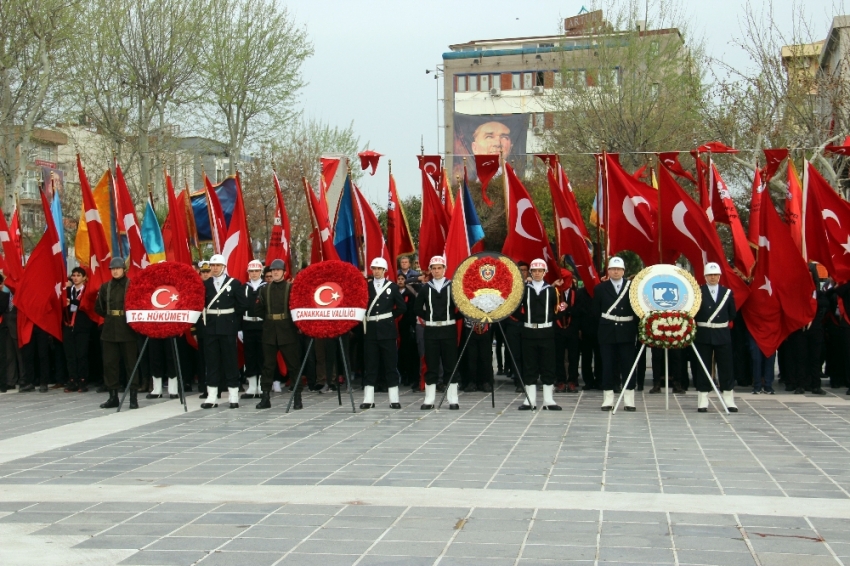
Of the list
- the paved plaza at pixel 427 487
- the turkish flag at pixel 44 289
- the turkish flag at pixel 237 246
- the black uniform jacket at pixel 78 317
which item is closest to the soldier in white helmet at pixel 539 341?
the paved plaza at pixel 427 487

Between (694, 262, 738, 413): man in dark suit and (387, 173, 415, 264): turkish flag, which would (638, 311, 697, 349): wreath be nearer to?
(694, 262, 738, 413): man in dark suit

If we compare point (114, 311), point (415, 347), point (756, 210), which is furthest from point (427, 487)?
point (756, 210)

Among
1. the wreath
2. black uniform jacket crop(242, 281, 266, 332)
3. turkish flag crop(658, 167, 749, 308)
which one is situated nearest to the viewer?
the wreath

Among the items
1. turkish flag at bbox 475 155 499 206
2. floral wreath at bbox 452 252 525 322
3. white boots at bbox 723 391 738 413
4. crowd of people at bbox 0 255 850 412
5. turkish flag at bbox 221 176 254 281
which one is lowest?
white boots at bbox 723 391 738 413

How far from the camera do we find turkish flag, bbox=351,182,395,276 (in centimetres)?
1733

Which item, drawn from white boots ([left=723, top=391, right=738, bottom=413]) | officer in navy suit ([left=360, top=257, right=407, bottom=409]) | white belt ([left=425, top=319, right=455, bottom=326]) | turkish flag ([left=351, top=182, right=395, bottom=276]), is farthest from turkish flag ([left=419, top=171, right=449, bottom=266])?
white boots ([left=723, top=391, right=738, bottom=413])

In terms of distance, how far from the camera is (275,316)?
15.0 m

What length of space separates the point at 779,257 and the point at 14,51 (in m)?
20.9

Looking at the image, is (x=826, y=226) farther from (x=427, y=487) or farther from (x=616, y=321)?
(x=427, y=487)

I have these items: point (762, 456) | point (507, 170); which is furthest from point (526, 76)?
point (762, 456)

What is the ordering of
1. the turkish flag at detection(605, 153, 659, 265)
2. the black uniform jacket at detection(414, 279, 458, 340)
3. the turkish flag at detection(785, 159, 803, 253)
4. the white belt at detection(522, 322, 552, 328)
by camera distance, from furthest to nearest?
the turkish flag at detection(785, 159, 803, 253)
the turkish flag at detection(605, 153, 659, 265)
the black uniform jacket at detection(414, 279, 458, 340)
the white belt at detection(522, 322, 552, 328)

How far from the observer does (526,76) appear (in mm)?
84875

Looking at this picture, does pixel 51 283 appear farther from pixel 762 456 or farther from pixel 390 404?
pixel 762 456

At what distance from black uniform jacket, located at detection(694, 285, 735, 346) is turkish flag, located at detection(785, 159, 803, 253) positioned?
8.92 ft
